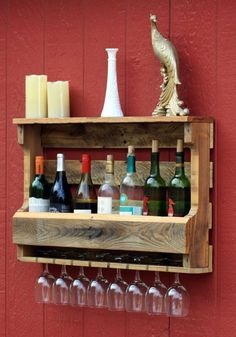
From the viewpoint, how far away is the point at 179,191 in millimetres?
3248

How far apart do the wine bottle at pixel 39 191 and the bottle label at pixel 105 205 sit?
233mm

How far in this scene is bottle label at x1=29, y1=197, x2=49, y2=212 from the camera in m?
3.44

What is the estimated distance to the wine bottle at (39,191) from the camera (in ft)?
11.3

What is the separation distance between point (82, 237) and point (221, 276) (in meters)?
0.47

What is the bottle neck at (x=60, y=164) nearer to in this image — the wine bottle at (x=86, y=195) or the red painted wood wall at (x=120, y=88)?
the wine bottle at (x=86, y=195)

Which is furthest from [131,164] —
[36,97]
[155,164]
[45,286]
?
[45,286]

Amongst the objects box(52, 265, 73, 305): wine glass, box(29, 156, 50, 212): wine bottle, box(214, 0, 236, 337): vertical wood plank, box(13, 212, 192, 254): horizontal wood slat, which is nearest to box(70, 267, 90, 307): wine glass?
box(52, 265, 73, 305): wine glass

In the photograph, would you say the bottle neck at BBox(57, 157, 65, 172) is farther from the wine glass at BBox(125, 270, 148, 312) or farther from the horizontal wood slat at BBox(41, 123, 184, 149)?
the wine glass at BBox(125, 270, 148, 312)

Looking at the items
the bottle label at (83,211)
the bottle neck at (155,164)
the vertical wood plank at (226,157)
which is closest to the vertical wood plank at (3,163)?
the bottle label at (83,211)

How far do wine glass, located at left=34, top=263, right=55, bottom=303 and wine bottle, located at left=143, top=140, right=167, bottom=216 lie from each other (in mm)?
454

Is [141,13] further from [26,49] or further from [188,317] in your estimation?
[188,317]

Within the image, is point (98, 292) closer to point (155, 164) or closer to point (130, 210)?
point (130, 210)

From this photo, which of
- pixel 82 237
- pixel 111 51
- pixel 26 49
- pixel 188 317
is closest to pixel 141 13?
pixel 111 51

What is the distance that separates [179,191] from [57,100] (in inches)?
21.1
